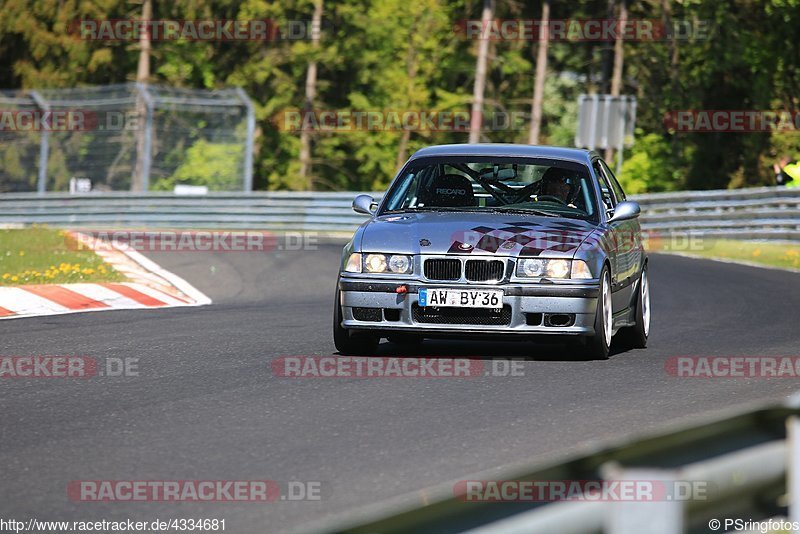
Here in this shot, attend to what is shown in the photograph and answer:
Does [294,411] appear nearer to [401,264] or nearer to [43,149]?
[401,264]

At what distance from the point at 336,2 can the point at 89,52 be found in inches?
368

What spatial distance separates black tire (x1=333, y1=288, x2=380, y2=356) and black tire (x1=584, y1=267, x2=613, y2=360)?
144 cm

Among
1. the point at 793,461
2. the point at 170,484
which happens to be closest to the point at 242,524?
the point at 170,484

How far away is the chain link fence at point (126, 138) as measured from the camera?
1194 inches

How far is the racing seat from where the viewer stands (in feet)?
34.8

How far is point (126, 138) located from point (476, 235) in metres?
23.5

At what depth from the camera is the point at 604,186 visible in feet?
37.2

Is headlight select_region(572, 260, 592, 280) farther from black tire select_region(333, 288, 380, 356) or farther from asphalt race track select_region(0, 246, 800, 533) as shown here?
black tire select_region(333, 288, 380, 356)

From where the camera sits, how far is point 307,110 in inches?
2115

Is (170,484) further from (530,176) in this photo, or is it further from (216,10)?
(216,10)

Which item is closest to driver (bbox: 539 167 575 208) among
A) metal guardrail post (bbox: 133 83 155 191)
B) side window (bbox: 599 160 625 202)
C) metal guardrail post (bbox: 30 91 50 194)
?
side window (bbox: 599 160 625 202)

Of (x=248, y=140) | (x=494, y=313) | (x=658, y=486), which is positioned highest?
(x=658, y=486)

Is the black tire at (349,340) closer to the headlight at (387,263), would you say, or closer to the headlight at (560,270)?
the headlight at (387,263)

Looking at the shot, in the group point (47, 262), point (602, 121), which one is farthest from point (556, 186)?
point (602, 121)
